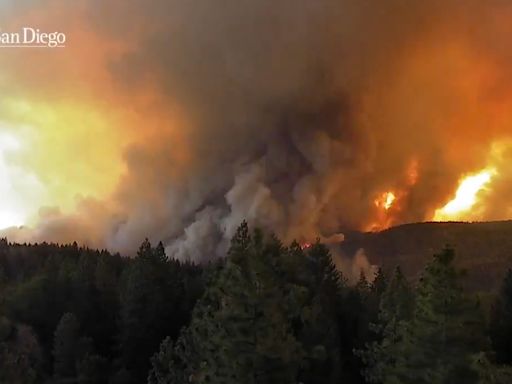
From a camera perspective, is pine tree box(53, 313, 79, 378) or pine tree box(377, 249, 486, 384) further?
pine tree box(53, 313, 79, 378)

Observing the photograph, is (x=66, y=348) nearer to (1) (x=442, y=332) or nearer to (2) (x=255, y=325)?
(2) (x=255, y=325)

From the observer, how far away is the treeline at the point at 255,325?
1831cm

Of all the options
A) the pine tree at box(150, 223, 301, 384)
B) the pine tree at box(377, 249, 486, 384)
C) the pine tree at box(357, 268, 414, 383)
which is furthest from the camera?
the pine tree at box(357, 268, 414, 383)

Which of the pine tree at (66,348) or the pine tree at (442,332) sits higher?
the pine tree at (66,348)

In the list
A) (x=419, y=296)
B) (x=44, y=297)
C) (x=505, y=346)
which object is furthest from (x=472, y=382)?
(x=44, y=297)

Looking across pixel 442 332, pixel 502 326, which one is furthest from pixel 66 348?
pixel 502 326

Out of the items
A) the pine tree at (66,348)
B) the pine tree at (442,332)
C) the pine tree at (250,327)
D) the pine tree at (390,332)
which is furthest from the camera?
the pine tree at (66,348)

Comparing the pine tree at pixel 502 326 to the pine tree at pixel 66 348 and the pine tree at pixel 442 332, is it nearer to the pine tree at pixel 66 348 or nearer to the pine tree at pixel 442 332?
the pine tree at pixel 442 332

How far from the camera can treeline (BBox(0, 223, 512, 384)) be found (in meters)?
18.3

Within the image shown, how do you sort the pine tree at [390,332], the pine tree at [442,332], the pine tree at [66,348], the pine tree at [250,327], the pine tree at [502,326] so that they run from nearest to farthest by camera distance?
the pine tree at [250,327]
the pine tree at [442,332]
the pine tree at [390,332]
the pine tree at [502,326]
the pine tree at [66,348]

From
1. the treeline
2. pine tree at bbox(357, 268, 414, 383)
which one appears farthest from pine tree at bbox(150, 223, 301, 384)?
pine tree at bbox(357, 268, 414, 383)

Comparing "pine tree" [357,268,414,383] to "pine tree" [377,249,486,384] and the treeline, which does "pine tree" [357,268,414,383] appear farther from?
"pine tree" [377,249,486,384]

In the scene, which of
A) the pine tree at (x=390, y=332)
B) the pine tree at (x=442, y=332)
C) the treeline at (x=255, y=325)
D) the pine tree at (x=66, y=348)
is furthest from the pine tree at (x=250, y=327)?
the pine tree at (x=66, y=348)

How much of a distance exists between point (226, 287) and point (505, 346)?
22.0 m
